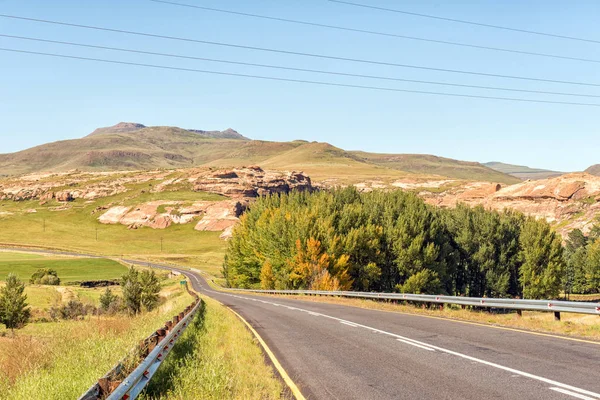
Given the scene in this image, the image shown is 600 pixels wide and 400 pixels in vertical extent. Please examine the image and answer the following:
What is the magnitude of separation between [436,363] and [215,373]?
447 centimetres

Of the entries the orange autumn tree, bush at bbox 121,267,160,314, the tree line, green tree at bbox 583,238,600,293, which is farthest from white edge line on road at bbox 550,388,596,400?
green tree at bbox 583,238,600,293

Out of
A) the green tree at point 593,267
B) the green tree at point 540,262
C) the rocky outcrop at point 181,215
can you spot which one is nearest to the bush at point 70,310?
the green tree at point 540,262

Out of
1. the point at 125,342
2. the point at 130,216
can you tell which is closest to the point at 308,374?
the point at 125,342

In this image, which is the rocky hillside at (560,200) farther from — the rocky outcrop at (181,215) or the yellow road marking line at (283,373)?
the yellow road marking line at (283,373)

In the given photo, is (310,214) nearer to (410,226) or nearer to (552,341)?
(410,226)

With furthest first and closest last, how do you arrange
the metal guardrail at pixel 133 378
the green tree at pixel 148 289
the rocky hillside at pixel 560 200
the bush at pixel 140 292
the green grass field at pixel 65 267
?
1. the rocky hillside at pixel 560 200
2. the green grass field at pixel 65 267
3. the green tree at pixel 148 289
4. the bush at pixel 140 292
5. the metal guardrail at pixel 133 378

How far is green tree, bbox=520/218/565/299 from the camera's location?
7062 cm

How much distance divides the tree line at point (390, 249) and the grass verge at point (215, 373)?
133ft

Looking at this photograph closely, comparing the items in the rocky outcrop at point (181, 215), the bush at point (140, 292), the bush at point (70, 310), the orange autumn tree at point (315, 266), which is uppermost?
the rocky outcrop at point (181, 215)

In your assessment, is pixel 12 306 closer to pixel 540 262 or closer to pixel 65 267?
pixel 65 267

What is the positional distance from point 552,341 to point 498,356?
2.91 meters

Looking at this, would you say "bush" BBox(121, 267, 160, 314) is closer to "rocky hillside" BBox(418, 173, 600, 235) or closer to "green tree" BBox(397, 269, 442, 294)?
"green tree" BBox(397, 269, 442, 294)

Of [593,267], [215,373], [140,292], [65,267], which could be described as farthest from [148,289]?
[593,267]

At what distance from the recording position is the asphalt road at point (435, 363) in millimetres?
7773
